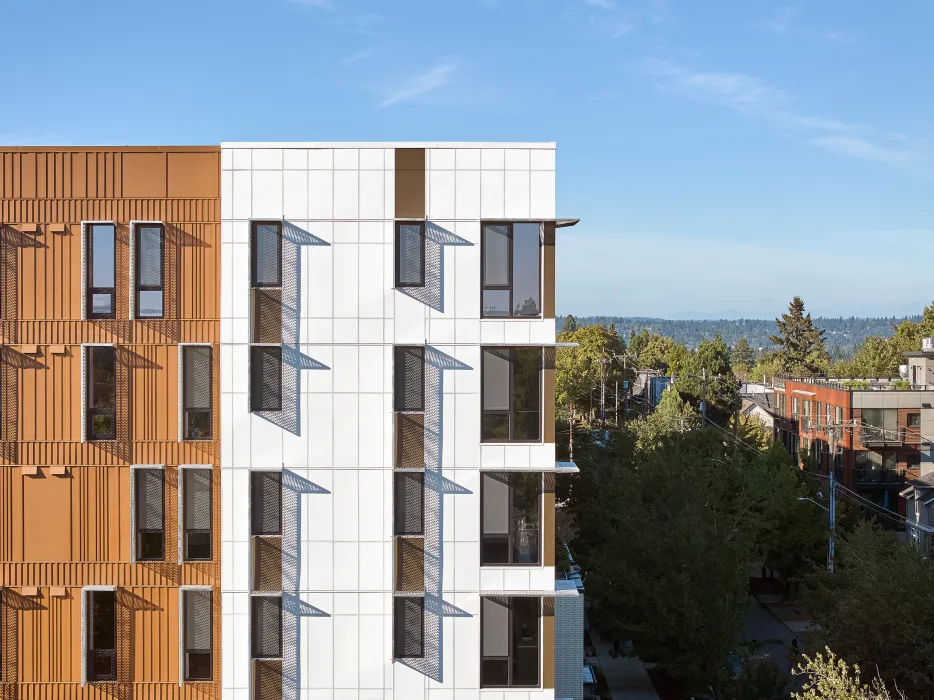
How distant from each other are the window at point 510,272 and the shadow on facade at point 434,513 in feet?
4.53

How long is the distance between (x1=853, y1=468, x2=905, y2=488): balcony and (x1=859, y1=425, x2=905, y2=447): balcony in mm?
1620

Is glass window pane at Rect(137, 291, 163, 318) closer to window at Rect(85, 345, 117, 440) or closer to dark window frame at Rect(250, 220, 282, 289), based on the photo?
window at Rect(85, 345, 117, 440)

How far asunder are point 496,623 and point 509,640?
1.34ft

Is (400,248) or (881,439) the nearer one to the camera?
(400,248)

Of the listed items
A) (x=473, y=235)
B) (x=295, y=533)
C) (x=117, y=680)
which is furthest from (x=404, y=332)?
(x=117, y=680)

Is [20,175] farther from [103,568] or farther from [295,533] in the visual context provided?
[295,533]

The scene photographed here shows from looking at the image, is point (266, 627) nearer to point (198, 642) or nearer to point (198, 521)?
point (198, 642)

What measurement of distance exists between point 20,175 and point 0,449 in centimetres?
522

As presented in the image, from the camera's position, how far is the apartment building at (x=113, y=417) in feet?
47.2

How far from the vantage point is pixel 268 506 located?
570 inches

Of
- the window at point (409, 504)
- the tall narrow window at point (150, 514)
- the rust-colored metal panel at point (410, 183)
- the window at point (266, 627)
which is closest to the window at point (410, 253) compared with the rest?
the rust-colored metal panel at point (410, 183)

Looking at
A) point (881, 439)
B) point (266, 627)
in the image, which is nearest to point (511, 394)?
point (266, 627)

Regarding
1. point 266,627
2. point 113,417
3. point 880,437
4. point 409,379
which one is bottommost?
point 266,627

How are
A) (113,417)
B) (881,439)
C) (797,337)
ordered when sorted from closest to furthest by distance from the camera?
(113,417), (881,439), (797,337)
